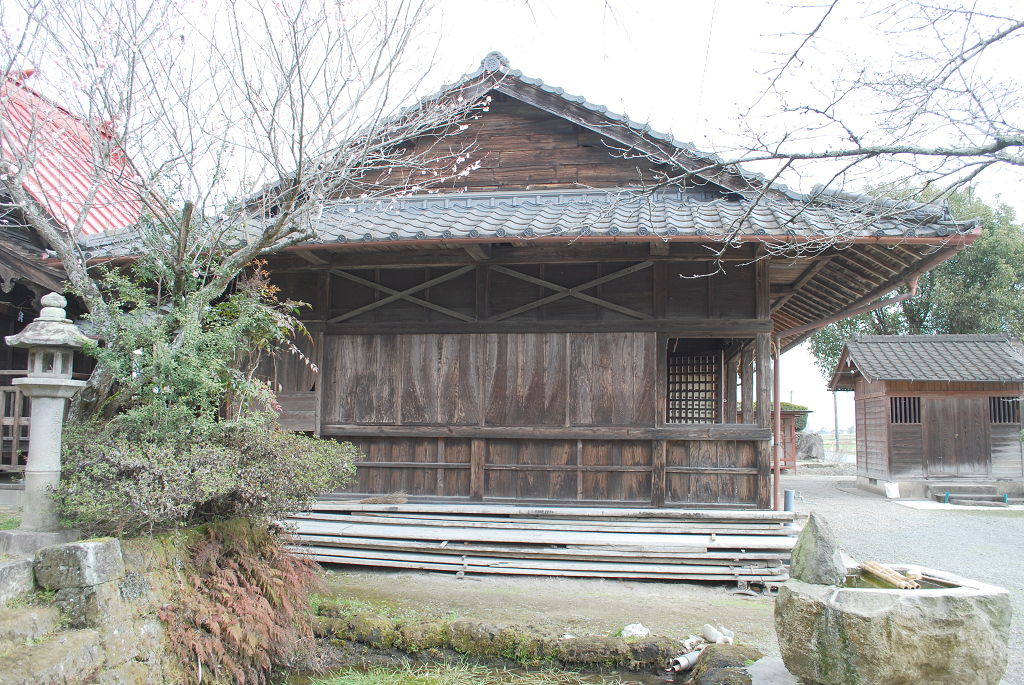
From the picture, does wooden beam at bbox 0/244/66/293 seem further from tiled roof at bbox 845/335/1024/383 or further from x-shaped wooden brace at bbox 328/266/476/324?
tiled roof at bbox 845/335/1024/383

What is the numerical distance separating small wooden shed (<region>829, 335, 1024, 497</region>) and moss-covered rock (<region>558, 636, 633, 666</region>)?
1464 cm

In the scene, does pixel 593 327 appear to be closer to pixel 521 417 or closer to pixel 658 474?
pixel 521 417

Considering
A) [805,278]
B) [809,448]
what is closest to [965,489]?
[805,278]

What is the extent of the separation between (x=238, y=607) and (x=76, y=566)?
3.27 feet

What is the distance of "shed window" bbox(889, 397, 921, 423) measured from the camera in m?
17.3

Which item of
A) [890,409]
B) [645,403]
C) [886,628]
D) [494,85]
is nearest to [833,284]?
[645,403]

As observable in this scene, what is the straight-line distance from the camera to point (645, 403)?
768 cm

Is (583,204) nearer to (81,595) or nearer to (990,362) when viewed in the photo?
(81,595)

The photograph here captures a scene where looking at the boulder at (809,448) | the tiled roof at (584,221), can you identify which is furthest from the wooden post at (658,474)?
the boulder at (809,448)

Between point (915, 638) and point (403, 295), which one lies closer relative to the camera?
point (915, 638)

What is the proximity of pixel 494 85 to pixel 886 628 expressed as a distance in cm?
758

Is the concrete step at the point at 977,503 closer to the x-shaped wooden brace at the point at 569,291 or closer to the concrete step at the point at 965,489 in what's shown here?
the concrete step at the point at 965,489

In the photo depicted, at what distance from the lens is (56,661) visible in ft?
11.6

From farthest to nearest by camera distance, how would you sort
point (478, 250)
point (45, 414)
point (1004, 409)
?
point (1004, 409) → point (478, 250) → point (45, 414)
